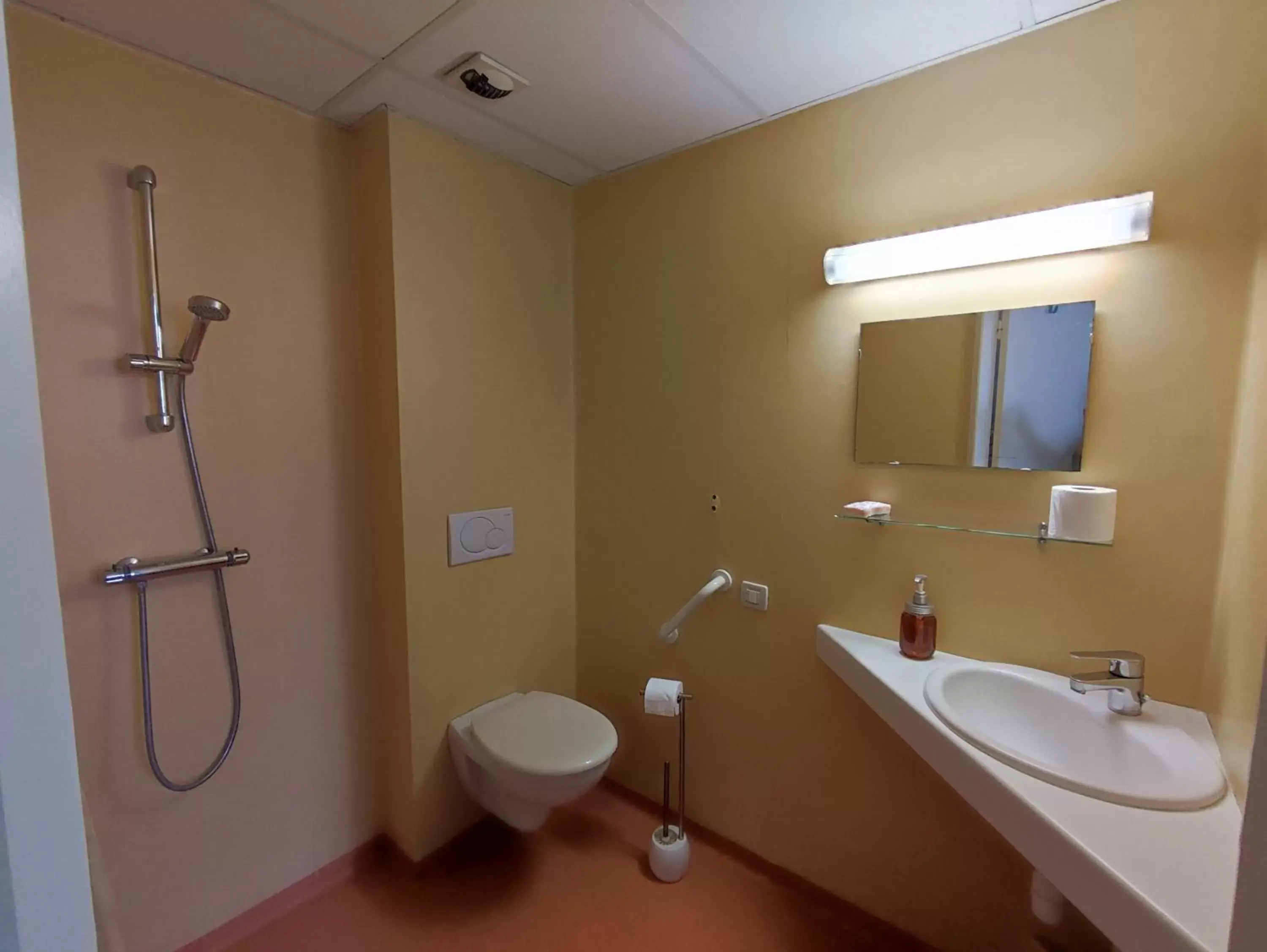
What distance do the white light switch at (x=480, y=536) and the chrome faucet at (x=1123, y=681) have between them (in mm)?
1556

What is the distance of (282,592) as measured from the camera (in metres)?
1.58

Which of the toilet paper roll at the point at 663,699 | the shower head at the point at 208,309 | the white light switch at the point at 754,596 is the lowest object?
the toilet paper roll at the point at 663,699

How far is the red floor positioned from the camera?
1499 mm

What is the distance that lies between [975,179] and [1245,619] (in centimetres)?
102

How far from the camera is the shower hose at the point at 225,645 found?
131cm

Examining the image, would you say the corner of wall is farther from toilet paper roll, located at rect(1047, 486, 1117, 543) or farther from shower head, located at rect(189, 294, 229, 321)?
toilet paper roll, located at rect(1047, 486, 1117, 543)

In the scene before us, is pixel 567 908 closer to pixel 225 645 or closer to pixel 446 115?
pixel 225 645

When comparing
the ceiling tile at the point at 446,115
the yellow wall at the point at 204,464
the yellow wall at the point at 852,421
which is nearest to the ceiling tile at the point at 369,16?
the ceiling tile at the point at 446,115

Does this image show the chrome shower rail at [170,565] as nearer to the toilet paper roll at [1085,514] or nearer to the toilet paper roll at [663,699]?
the toilet paper roll at [663,699]

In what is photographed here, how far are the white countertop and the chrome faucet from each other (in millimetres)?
63

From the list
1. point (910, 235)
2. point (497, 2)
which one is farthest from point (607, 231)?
point (910, 235)

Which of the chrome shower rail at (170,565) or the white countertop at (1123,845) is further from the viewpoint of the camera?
the chrome shower rail at (170,565)

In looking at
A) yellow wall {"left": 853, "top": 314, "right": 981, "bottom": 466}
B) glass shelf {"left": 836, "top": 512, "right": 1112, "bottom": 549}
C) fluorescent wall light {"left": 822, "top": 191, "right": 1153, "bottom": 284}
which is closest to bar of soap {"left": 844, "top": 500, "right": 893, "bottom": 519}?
glass shelf {"left": 836, "top": 512, "right": 1112, "bottom": 549}

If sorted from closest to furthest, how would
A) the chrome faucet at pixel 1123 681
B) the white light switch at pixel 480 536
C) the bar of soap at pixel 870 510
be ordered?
the chrome faucet at pixel 1123 681 < the bar of soap at pixel 870 510 < the white light switch at pixel 480 536
